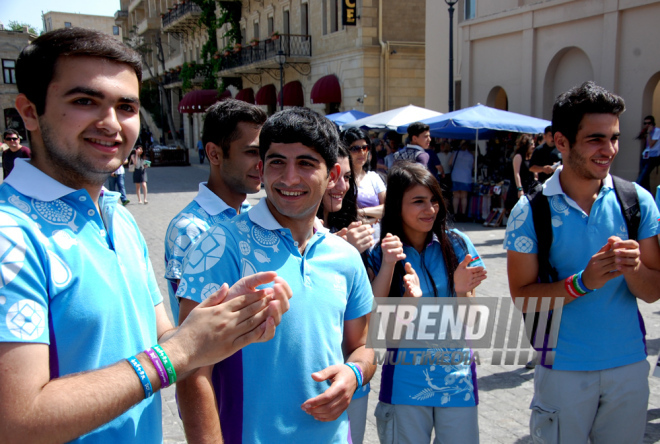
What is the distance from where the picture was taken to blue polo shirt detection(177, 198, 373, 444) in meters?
1.86

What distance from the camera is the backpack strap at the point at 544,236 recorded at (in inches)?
107

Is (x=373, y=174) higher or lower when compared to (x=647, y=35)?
lower

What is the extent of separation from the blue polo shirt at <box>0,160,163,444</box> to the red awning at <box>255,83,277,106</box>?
29764mm

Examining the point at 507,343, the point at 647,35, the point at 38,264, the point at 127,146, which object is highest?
the point at 647,35

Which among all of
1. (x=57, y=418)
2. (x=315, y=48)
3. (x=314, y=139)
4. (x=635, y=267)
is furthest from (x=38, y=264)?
(x=315, y=48)

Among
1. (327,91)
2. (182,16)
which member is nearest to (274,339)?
(327,91)

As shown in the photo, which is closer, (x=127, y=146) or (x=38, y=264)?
(x=38, y=264)

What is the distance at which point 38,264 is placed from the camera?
136 centimetres

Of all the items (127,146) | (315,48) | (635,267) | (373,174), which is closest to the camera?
(127,146)

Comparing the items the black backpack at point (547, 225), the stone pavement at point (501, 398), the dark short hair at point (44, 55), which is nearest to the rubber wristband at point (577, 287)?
the black backpack at point (547, 225)

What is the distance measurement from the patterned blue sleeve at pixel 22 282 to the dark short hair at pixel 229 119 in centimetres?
165

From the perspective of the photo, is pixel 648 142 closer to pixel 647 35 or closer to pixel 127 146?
pixel 647 35

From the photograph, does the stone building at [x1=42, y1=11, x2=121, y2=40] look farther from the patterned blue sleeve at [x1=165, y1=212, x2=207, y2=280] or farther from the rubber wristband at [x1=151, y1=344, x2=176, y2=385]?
the rubber wristband at [x1=151, y1=344, x2=176, y2=385]

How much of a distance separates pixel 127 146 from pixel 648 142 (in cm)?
1387
